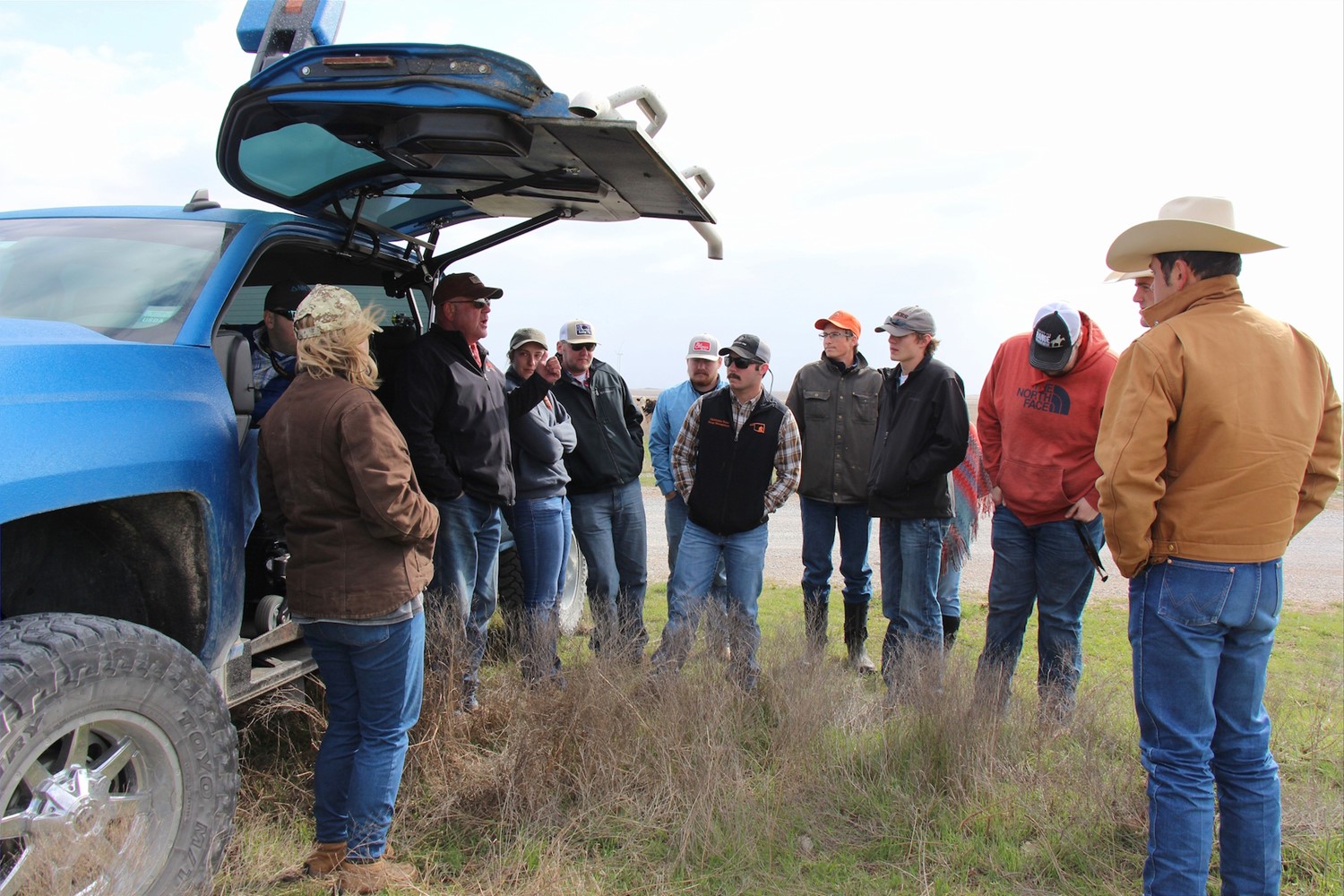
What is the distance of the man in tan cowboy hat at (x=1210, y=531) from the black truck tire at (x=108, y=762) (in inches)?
112

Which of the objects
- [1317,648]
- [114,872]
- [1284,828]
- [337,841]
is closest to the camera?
[114,872]

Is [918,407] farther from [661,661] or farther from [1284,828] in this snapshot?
[1284,828]

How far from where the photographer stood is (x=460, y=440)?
4.43 m

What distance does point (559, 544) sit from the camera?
5266mm

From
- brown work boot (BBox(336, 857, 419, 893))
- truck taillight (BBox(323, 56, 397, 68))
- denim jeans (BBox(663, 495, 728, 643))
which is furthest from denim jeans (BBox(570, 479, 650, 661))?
truck taillight (BBox(323, 56, 397, 68))

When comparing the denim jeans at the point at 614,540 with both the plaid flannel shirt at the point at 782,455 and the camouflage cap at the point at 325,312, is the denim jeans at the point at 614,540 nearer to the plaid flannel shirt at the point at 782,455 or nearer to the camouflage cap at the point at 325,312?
the plaid flannel shirt at the point at 782,455

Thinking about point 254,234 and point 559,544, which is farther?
point 559,544

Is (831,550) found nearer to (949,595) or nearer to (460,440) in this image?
(949,595)

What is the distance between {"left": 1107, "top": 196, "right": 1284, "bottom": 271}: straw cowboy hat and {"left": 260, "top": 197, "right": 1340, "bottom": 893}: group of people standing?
0.01 meters

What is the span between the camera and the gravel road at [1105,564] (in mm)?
8758

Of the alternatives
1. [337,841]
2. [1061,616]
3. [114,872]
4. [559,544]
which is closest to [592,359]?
[559,544]

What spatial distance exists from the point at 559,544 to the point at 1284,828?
138 inches

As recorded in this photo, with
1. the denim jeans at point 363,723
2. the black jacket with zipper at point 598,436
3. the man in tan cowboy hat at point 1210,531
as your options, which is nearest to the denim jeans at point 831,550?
the black jacket with zipper at point 598,436

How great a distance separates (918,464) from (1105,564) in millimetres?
6568
